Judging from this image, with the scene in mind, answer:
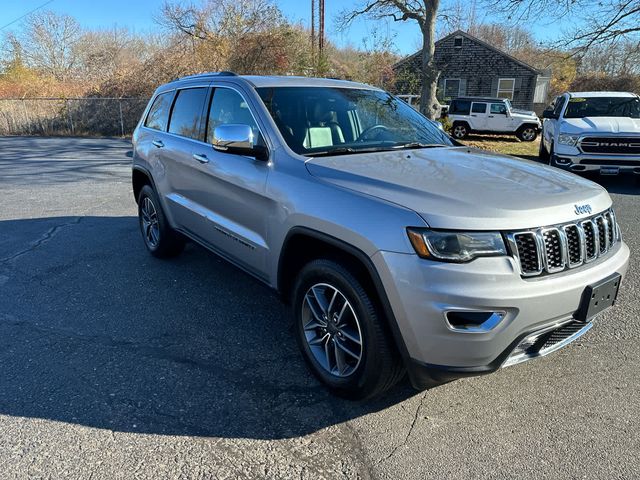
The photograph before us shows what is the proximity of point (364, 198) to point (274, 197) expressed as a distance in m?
0.77

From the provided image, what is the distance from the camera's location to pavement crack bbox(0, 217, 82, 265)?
17.3 ft

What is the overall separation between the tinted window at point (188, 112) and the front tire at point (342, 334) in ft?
6.57

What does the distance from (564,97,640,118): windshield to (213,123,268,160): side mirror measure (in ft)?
31.7

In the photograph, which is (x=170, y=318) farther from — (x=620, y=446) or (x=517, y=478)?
(x=620, y=446)

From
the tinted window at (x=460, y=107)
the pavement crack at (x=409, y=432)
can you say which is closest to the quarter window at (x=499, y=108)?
the tinted window at (x=460, y=107)

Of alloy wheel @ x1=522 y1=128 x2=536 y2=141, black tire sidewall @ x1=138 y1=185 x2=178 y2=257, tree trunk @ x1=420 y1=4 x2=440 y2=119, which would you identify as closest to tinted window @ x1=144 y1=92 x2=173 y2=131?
black tire sidewall @ x1=138 y1=185 x2=178 y2=257

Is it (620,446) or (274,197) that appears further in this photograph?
(274,197)

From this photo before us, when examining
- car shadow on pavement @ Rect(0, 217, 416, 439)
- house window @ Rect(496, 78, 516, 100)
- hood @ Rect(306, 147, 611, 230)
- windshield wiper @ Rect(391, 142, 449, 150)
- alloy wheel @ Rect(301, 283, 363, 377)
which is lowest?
car shadow on pavement @ Rect(0, 217, 416, 439)

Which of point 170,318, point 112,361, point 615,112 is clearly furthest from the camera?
point 615,112

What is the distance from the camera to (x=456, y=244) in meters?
2.21

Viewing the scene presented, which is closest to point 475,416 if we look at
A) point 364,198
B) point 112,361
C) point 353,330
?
point 353,330

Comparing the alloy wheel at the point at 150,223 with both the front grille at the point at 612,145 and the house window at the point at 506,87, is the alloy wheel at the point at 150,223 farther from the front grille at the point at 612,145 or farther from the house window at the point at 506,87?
the house window at the point at 506,87

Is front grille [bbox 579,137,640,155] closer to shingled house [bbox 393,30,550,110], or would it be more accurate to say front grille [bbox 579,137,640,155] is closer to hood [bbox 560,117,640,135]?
hood [bbox 560,117,640,135]

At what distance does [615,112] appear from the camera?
10438mm
